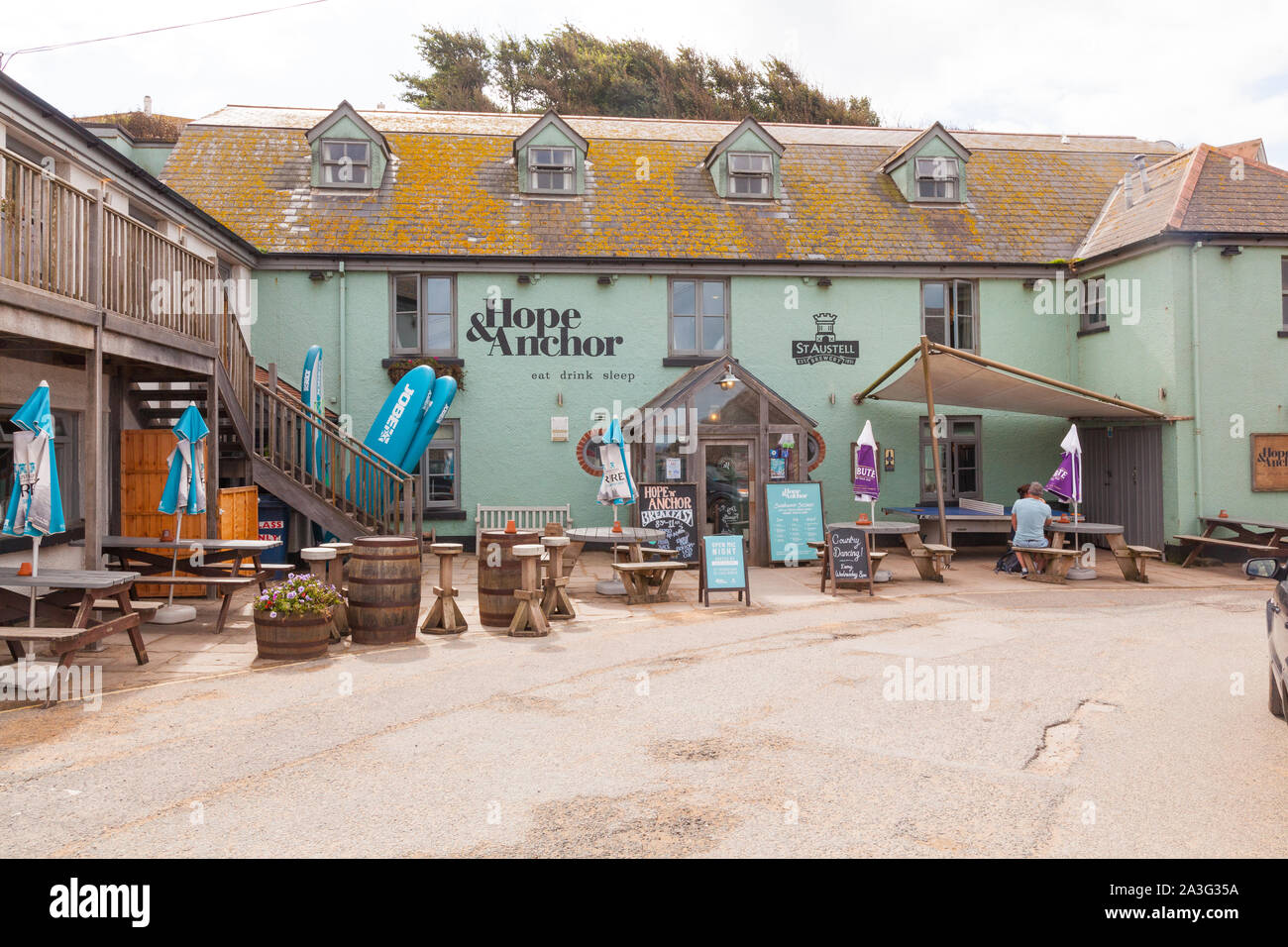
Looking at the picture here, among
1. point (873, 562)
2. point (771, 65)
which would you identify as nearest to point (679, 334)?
point (873, 562)

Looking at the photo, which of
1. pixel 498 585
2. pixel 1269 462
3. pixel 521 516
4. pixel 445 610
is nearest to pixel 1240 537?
pixel 1269 462

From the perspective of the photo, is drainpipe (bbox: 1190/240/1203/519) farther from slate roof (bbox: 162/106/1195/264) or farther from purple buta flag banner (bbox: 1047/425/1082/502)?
slate roof (bbox: 162/106/1195/264)

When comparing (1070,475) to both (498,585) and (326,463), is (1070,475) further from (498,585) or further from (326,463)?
(326,463)

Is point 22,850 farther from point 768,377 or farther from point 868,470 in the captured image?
point 768,377

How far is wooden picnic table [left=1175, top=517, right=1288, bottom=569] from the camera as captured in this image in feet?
47.2

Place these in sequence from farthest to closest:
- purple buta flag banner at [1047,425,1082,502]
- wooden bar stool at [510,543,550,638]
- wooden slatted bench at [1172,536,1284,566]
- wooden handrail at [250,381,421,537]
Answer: purple buta flag banner at [1047,425,1082,502]
wooden slatted bench at [1172,536,1284,566]
wooden handrail at [250,381,421,537]
wooden bar stool at [510,543,550,638]

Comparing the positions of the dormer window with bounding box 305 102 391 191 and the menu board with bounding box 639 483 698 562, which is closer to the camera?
the menu board with bounding box 639 483 698 562

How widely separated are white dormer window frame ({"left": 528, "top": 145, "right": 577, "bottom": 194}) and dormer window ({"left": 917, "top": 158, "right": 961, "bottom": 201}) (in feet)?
23.3

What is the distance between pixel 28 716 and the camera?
6.32 meters

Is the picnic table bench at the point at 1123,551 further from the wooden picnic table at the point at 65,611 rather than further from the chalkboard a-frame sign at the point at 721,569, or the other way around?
the wooden picnic table at the point at 65,611

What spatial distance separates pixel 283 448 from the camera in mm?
12867

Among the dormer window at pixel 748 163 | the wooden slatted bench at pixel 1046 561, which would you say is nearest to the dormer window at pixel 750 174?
the dormer window at pixel 748 163

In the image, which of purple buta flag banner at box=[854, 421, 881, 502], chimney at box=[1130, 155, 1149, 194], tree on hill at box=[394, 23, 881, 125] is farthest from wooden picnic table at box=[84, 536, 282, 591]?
tree on hill at box=[394, 23, 881, 125]

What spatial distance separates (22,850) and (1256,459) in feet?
57.1
